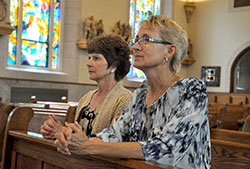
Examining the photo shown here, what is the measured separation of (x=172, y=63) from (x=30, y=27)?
27.1 ft

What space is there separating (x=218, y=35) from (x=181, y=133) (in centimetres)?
1239

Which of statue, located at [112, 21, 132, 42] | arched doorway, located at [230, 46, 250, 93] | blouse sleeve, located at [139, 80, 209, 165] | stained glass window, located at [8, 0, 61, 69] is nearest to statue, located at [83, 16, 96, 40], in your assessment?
stained glass window, located at [8, 0, 61, 69]

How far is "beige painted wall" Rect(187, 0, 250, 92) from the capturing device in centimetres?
1312

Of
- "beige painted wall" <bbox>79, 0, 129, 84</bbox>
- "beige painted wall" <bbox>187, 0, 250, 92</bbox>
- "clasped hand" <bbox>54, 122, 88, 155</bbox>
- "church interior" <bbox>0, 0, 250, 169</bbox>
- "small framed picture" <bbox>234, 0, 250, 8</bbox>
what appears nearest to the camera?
"clasped hand" <bbox>54, 122, 88, 155</bbox>

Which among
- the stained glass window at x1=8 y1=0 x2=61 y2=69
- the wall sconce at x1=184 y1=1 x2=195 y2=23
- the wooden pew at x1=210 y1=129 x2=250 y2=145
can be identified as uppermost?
the wall sconce at x1=184 y1=1 x2=195 y2=23

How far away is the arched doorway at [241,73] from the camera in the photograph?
1299 centimetres

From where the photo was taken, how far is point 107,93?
9.20 feet

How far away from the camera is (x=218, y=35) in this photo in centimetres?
1360

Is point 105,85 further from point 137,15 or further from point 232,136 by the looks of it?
point 137,15

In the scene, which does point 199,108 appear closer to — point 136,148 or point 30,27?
point 136,148

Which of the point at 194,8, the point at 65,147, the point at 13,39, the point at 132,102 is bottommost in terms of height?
the point at 65,147

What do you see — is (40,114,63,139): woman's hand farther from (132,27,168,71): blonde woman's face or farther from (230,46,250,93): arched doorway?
(230,46,250,93): arched doorway

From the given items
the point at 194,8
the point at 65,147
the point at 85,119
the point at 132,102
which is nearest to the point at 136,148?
the point at 65,147

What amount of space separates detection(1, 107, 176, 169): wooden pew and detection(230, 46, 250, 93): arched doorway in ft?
37.5
